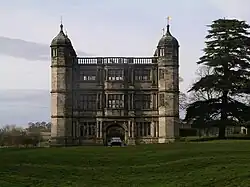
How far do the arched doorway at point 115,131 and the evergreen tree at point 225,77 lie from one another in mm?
9462

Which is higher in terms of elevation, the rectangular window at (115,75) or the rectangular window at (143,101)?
the rectangular window at (115,75)

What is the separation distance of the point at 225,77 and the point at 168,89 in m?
8.25

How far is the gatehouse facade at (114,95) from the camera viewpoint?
59.3m

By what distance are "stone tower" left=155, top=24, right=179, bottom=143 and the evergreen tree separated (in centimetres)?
572

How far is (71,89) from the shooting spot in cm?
5956

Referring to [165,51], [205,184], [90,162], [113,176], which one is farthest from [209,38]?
[205,184]

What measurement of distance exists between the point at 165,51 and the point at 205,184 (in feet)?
141

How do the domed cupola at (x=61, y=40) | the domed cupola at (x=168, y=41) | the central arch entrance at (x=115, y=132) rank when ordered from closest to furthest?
1. the domed cupola at (x=168, y=41)
2. the domed cupola at (x=61, y=40)
3. the central arch entrance at (x=115, y=132)

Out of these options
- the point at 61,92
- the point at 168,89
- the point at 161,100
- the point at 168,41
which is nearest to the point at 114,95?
the point at 161,100

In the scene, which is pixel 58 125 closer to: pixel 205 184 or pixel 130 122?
pixel 130 122

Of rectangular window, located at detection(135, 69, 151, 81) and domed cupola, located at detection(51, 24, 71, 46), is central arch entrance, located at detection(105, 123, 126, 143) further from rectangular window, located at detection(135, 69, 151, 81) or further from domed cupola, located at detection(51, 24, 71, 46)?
domed cupola, located at detection(51, 24, 71, 46)

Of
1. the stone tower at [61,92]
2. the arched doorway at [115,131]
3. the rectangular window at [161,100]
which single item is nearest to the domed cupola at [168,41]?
the rectangular window at [161,100]

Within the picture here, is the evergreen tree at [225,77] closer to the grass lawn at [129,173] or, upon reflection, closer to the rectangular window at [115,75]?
the rectangular window at [115,75]

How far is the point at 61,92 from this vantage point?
2335 inches
